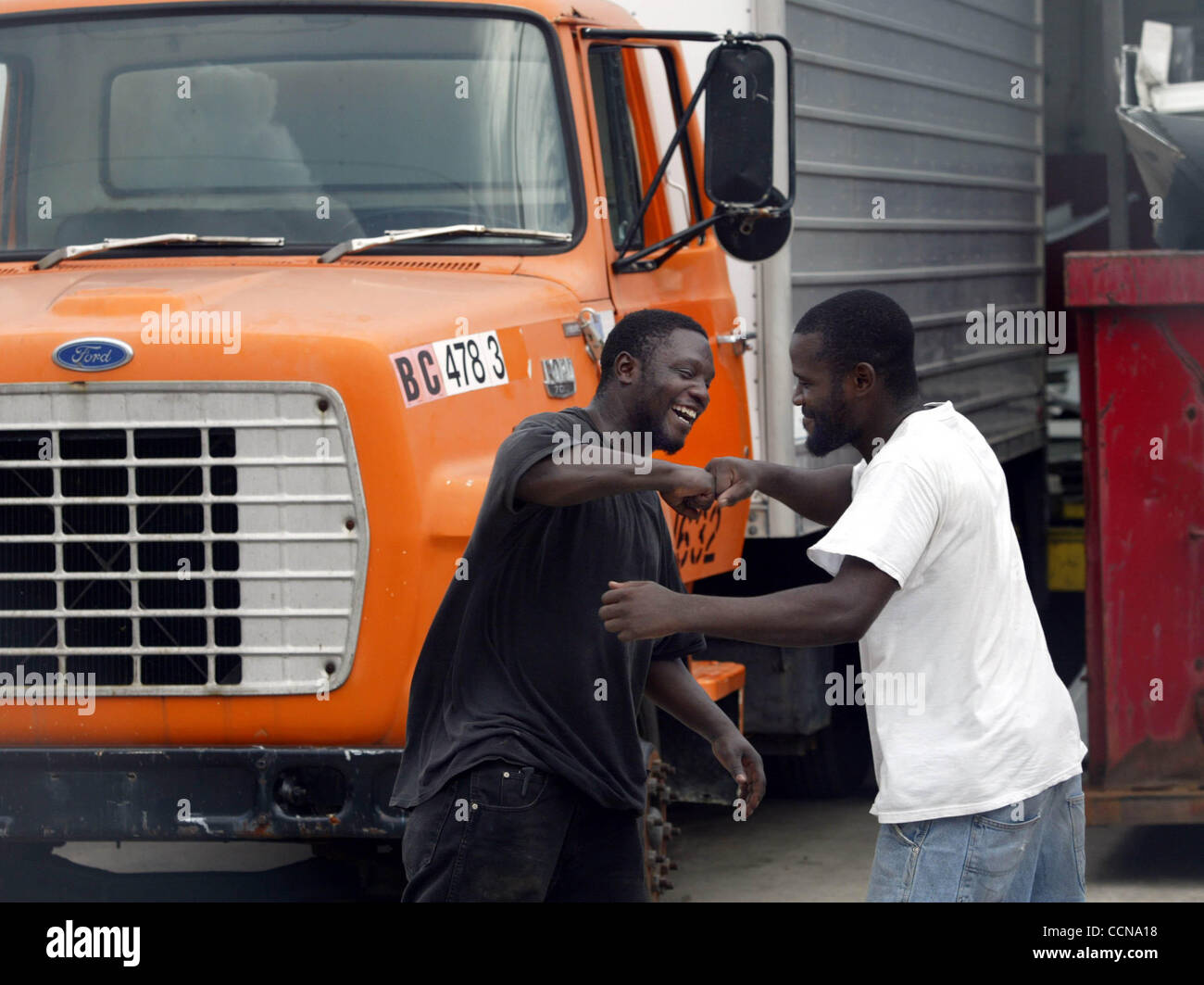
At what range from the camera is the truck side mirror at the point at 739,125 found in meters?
5.05

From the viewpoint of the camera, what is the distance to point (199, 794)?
14.4 feet

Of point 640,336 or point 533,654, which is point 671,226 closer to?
point 640,336

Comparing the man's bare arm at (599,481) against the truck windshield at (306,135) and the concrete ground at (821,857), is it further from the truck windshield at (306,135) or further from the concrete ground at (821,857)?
the concrete ground at (821,857)

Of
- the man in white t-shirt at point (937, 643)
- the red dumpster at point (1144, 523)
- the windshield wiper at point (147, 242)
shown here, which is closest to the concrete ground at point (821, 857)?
the red dumpster at point (1144, 523)

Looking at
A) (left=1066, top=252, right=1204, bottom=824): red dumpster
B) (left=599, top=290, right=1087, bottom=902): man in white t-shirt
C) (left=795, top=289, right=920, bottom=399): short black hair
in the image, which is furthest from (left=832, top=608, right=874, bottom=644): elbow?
(left=1066, top=252, right=1204, bottom=824): red dumpster

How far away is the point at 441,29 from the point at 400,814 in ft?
7.42

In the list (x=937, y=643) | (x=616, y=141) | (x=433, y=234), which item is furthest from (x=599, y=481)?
(x=616, y=141)

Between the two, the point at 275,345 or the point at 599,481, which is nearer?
the point at 599,481

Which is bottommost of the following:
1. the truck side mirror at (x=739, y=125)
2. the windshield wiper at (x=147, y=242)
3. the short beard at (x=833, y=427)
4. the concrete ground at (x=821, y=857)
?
the concrete ground at (x=821, y=857)

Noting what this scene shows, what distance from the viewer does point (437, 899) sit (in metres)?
3.41

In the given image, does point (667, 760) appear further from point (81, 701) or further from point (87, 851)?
point (87, 851)

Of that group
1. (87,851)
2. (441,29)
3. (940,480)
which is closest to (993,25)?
(441,29)

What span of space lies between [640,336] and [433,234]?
5.52ft

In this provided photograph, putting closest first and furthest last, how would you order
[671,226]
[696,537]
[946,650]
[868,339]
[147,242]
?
1. [946,650]
2. [868,339]
3. [147,242]
4. [696,537]
5. [671,226]
